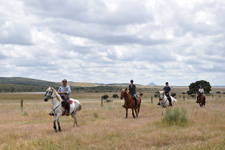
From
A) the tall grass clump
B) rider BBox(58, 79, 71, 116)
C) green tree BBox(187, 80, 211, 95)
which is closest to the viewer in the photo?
rider BBox(58, 79, 71, 116)

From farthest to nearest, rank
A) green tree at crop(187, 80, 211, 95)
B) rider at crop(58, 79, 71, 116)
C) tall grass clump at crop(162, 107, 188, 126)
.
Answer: green tree at crop(187, 80, 211, 95), tall grass clump at crop(162, 107, 188, 126), rider at crop(58, 79, 71, 116)

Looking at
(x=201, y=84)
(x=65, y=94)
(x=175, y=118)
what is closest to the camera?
(x=65, y=94)

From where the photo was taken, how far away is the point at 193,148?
316 inches

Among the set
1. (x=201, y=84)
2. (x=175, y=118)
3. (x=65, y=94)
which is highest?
(x=201, y=84)

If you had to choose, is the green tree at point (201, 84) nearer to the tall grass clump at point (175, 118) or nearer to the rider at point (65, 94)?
the tall grass clump at point (175, 118)

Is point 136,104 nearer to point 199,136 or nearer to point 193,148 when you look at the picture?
point 199,136

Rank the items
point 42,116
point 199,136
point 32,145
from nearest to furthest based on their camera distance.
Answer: point 32,145 < point 199,136 < point 42,116

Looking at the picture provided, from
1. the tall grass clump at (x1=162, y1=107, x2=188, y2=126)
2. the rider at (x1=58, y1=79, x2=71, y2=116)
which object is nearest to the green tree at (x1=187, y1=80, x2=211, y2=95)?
the tall grass clump at (x1=162, y1=107, x2=188, y2=126)

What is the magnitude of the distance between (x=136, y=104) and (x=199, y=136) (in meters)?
8.29

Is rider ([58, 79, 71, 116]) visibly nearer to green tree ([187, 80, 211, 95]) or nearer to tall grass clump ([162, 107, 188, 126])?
tall grass clump ([162, 107, 188, 126])

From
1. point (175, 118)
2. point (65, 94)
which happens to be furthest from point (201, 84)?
point (65, 94)

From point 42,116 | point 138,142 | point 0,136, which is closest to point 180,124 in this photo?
point 138,142

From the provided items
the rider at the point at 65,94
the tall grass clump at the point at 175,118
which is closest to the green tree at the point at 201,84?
the tall grass clump at the point at 175,118

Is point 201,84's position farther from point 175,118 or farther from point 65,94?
point 65,94
